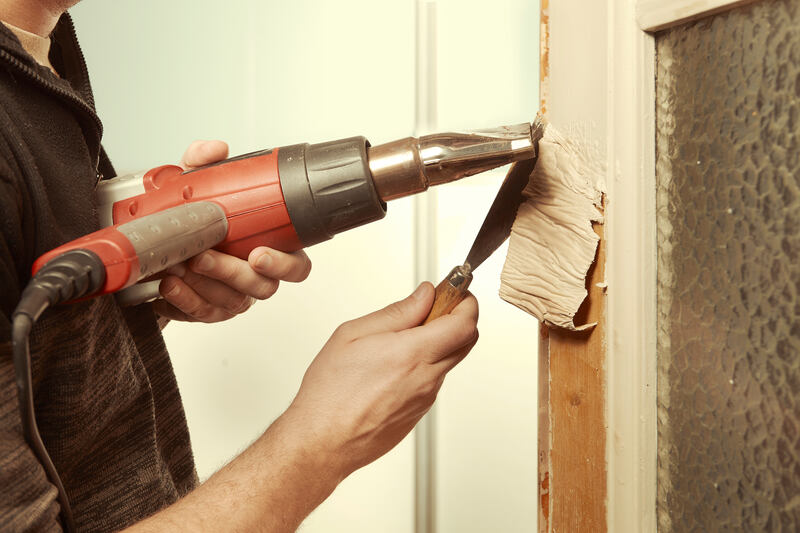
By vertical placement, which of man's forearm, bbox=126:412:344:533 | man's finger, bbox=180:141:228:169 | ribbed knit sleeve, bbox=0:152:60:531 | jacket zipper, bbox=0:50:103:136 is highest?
jacket zipper, bbox=0:50:103:136

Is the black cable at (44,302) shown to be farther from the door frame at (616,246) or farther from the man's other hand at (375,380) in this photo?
the door frame at (616,246)

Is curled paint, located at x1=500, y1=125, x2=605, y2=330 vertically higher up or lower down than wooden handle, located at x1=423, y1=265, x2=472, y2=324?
higher up

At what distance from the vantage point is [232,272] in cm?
62

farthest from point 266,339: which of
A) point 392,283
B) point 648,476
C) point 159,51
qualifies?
point 648,476

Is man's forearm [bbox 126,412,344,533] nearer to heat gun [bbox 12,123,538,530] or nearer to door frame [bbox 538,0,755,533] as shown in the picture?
heat gun [bbox 12,123,538,530]

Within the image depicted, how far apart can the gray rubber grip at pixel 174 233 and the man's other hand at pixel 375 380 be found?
17 cm

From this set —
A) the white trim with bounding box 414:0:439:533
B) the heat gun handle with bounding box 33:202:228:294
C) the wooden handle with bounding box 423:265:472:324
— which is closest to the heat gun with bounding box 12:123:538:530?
the heat gun handle with bounding box 33:202:228:294

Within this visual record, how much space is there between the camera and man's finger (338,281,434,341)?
0.62 m

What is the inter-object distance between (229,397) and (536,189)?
776 millimetres

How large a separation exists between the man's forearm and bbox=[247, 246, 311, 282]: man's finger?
154 mm

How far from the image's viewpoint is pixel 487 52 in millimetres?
989

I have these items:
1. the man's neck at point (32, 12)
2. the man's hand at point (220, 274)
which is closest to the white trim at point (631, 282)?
the man's hand at point (220, 274)

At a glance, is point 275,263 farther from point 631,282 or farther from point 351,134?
point 351,134

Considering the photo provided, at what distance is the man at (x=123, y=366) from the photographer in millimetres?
477
